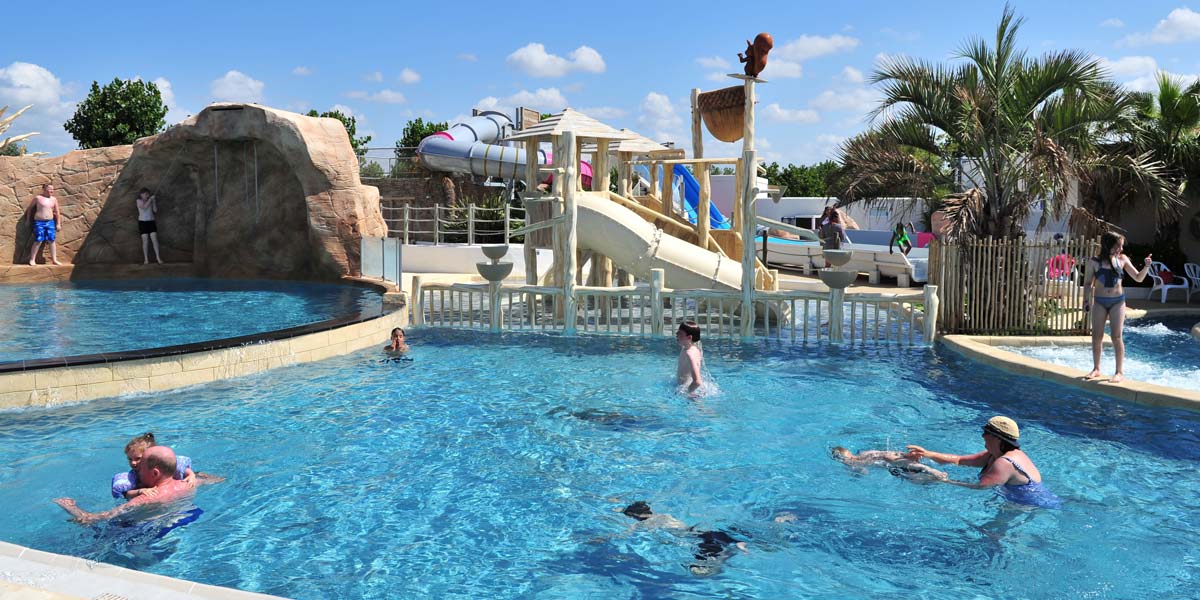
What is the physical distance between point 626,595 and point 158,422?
5.08 metres

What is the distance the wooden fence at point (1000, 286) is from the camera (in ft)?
38.3

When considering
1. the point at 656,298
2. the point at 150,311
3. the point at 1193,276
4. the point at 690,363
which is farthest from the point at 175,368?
the point at 1193,276

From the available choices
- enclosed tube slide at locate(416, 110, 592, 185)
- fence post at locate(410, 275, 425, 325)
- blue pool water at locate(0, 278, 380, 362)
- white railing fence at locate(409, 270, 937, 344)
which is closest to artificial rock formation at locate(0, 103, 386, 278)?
blue pool water at locate(0, 278, 380, 362)

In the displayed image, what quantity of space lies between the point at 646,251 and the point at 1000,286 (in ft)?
15.8

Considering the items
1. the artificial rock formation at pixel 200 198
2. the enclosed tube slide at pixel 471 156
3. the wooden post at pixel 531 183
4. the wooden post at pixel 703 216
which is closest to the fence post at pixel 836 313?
the wooden post at pixel 703 216

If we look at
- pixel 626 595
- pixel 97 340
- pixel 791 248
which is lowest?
pixel 626 595

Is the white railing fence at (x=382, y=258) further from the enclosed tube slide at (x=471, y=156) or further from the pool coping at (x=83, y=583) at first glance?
the enclosed tube slide at (x=471, y=156)

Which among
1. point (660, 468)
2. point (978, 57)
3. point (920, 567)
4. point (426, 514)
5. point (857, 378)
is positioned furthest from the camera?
point (978, 57)

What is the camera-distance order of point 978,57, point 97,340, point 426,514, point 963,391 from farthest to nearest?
1. point 978,57
2. point 97,340
3. point 963,391
4. point 426,514

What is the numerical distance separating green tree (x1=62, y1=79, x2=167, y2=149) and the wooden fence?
30.5 m

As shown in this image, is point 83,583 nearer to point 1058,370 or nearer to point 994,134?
point 1058,370

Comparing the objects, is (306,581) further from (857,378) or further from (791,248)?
(791,248)

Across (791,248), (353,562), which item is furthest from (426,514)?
(791,248)

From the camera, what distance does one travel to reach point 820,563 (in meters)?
4.94
